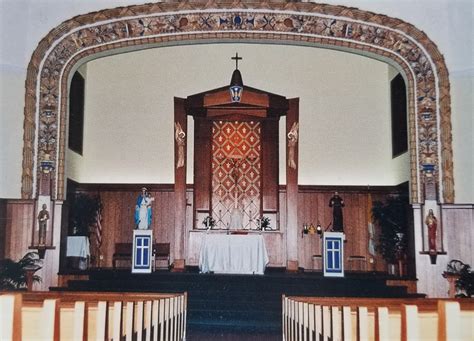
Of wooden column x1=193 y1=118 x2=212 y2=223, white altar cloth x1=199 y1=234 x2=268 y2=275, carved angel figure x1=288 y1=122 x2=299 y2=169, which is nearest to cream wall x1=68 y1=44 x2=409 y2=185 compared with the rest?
wooden column x1=193 y1=118 x2=212 y2=223

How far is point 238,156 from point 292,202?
1.75m

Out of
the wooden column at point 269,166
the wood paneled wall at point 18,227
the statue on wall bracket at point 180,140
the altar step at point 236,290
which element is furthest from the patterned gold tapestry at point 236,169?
the wood paneled wall at point 18,227

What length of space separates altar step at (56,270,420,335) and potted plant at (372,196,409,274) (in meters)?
1.79

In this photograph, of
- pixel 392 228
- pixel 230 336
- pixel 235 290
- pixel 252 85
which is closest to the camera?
pixel 230 336

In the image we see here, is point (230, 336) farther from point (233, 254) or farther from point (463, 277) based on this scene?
point (463, 277)

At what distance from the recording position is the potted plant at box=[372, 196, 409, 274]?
1014 centimetres

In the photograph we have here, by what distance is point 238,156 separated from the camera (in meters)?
11.4

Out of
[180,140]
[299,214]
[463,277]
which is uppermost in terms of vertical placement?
[180,140]

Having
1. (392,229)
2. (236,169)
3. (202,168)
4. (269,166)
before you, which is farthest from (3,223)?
(392,229)

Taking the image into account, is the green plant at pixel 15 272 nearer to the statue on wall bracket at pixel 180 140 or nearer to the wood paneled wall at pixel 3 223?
the wood paneled wall at pixel 3 223

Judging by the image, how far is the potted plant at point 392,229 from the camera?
399 inches

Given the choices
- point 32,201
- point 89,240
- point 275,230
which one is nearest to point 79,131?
point 89,240

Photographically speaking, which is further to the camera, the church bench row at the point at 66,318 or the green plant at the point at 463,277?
the green plant at the point at 463,277

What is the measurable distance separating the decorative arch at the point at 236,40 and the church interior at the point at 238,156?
3 centimetres
